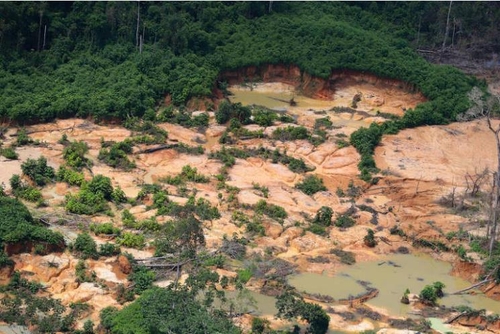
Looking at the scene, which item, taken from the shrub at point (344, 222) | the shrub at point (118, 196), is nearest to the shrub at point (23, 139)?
the shrub at point (118, 196)

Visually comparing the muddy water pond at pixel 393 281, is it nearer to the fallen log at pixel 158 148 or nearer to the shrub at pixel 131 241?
the shrub at pixel 131 241

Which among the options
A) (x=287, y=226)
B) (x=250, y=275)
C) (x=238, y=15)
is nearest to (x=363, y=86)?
(x=238, y=15)

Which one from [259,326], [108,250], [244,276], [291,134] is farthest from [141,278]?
[291,134]

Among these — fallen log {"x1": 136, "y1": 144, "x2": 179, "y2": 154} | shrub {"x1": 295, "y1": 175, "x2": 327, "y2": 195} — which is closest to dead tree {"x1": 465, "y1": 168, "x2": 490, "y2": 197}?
shrub {"x1": 295, "y1": 175, "x2": 327, "y2": 195}

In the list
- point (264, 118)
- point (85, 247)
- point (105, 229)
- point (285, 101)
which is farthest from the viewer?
point (285, 101)

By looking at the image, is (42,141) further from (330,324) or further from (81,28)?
(330,324)

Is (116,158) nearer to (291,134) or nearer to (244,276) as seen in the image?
(291,134)
